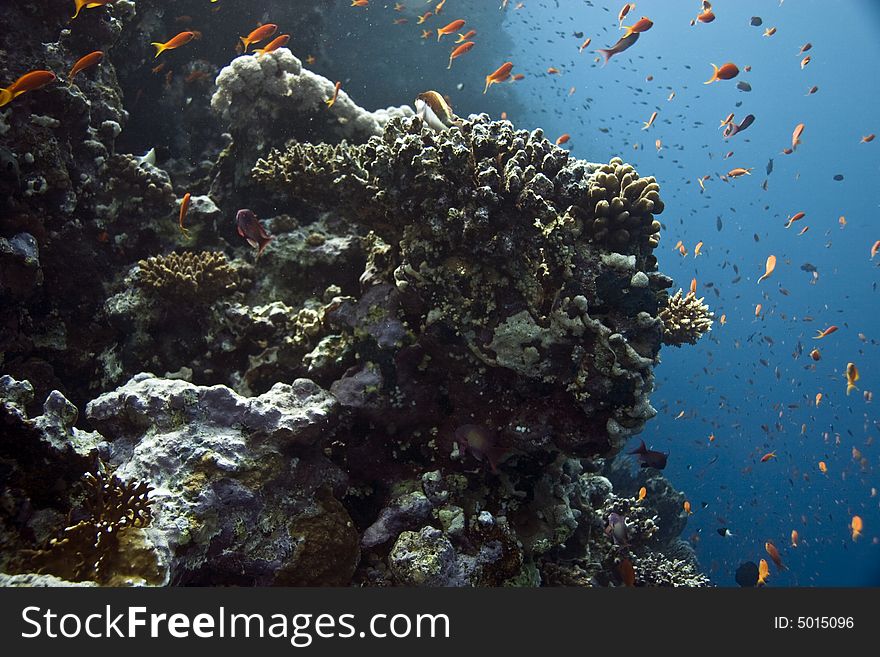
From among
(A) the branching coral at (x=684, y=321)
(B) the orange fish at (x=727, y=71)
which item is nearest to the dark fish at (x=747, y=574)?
(A) the branching coral at (x=684, y=321)

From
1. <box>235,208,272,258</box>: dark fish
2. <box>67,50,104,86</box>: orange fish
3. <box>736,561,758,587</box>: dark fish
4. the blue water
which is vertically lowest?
<box>736,561,758,587</box>: dark fish

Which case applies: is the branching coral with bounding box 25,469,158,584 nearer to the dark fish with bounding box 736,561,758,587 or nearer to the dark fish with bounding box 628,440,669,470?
the dark fish with bounding box 628,440,669,470

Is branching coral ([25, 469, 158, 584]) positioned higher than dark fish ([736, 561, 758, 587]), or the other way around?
branching coral ([25, 469, 158, 584])

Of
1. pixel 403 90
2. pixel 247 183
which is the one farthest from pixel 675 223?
pixel 247 183

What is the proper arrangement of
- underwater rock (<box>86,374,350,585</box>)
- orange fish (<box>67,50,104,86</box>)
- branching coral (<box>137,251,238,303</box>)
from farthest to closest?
1. orange fish (<box>67,50,104,86</box>)
2. branching coral (<box>137,251,238,303</box>)
3. underwater rock (<box>86,374,350,585</box>)

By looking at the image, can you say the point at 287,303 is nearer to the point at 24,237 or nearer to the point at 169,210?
the point at 169,210

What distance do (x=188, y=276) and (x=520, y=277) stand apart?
350 cm

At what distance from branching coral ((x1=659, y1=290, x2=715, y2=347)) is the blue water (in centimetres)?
4580

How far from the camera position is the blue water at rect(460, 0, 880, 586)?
5891cm

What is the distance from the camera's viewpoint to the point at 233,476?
3529 mm

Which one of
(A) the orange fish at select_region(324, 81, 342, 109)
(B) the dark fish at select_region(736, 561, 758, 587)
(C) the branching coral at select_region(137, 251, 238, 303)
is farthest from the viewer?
(B) the dark fish at select_region(736, 561, 758, 587)

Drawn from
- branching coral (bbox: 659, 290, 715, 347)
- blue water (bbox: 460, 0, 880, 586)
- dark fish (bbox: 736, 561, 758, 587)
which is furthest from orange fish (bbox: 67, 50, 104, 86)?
blue water (bbox: 460, 0, 880, 586)

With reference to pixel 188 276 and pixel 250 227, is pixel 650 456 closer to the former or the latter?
pixel 250 227

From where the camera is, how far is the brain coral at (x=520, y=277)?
3859 millimetres
